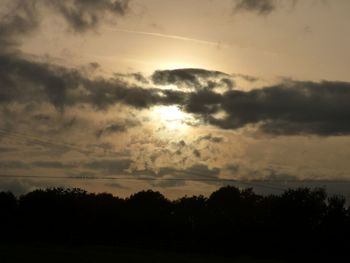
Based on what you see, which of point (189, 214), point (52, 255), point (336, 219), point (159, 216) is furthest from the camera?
point (189, 214)

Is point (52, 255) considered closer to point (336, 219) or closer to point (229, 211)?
point (336, 219)

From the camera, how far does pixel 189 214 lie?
528ft

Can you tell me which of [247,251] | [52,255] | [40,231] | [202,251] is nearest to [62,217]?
[40,231]

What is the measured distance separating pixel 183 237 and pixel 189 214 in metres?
19.4

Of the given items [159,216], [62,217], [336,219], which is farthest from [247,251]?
[62,217]

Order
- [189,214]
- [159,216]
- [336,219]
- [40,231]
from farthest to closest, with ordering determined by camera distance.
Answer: [189,214] → [159,216] → [40,231] → [336,219]

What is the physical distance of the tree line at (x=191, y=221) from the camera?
368 feet

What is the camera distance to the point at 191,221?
154500 millimetres

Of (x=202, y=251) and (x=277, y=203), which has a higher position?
(x=277, y=203)

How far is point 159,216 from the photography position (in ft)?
492

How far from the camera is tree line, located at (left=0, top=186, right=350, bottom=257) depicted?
11231cm

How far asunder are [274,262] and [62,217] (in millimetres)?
58406

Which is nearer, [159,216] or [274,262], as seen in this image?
[274,262]

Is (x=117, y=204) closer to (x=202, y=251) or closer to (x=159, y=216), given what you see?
(x=159, y=216)
